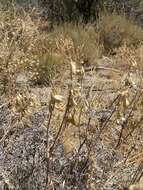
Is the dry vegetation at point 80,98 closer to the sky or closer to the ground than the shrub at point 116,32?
closer to the sky

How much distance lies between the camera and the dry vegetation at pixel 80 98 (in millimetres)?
2676

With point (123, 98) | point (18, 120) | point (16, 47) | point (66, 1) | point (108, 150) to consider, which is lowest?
point (66, 1)

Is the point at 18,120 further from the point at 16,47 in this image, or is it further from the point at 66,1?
the point at 66,1

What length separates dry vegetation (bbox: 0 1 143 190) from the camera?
268 cm

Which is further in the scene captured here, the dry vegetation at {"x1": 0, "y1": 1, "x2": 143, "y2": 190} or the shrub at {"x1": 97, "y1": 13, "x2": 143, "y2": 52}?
the shrub at {"x1": 97, "y1": 13, "x2": 143, "y2": 52}

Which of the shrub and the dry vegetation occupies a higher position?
the dry vegetation

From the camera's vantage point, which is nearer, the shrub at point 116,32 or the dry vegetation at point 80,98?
the dry vegetation at point 80,98

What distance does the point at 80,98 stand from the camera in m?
2.85

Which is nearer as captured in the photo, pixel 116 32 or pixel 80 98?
pixel 80 98

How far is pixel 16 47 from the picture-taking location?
6742 millimetres

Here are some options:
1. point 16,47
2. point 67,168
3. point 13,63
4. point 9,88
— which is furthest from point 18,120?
point 16,47

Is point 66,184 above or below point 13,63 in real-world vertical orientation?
above

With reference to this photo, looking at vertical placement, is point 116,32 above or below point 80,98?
below

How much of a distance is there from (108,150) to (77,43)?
644 centimetres
